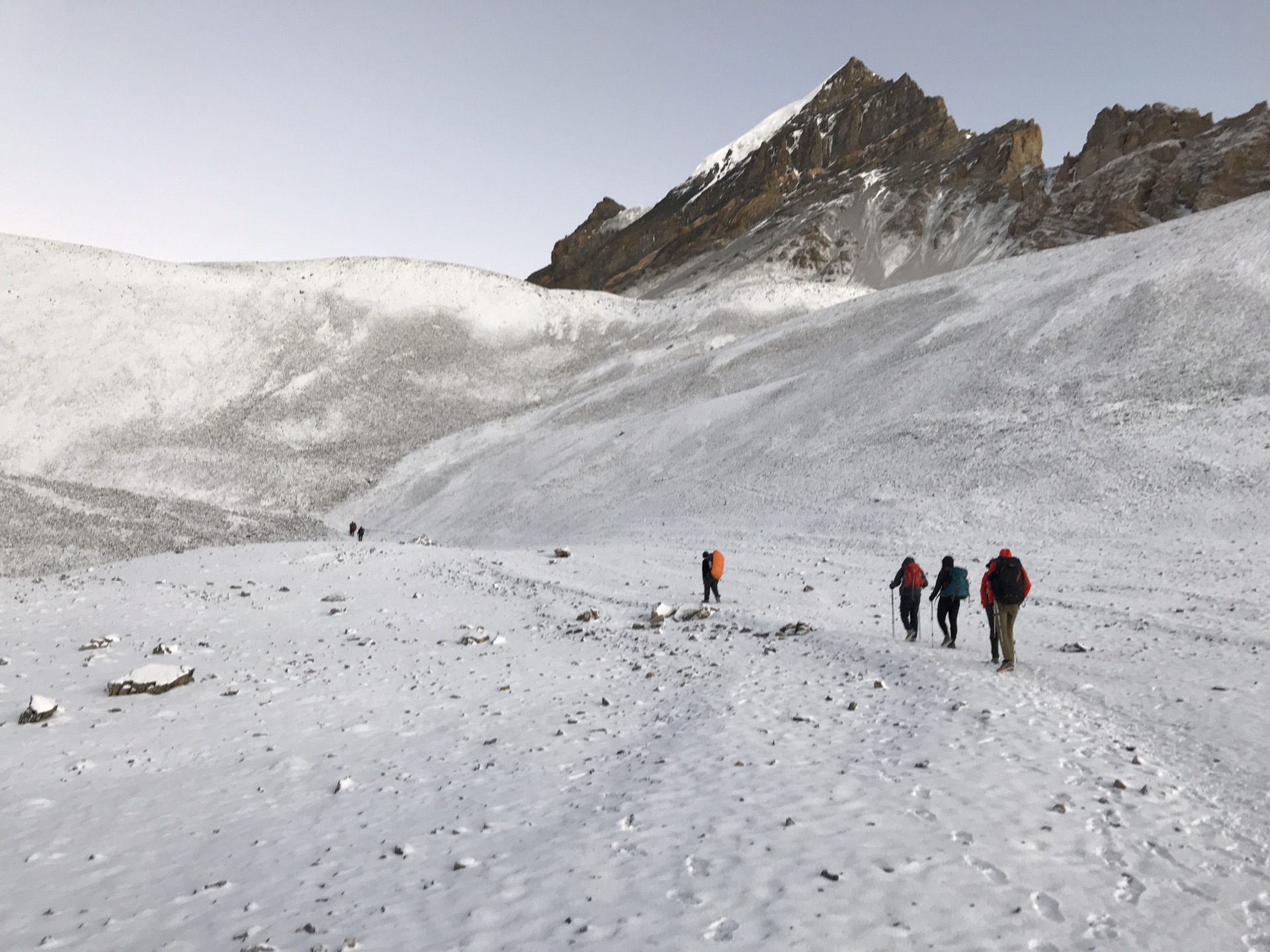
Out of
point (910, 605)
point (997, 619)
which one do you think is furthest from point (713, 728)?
point (910, 605)

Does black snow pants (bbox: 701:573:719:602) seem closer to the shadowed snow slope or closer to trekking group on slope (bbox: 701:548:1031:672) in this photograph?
trekking group on slope (bbox: 701:548:1031:672)

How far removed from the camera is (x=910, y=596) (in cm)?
1526

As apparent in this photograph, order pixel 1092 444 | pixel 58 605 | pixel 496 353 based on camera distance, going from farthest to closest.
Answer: pixel 496 353, pixel 1092 444, pixel 58 605

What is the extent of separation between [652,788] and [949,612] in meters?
9.00

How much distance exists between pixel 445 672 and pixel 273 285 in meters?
81.3

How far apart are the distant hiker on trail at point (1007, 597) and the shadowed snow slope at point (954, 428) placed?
14277mm

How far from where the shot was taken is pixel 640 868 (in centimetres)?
648

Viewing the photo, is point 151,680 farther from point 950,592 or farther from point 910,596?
point 950,592

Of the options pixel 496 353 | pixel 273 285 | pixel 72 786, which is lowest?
pixel 72 786

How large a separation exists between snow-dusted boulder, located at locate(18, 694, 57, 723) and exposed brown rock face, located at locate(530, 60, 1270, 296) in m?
136

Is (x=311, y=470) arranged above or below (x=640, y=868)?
above

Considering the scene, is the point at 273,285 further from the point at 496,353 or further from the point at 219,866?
the point at 219,866

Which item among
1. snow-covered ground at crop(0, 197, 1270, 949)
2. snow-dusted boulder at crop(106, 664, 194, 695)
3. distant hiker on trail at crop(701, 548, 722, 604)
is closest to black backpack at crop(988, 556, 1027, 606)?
snow-covered ground at crop(0, 197, 1270, 949)

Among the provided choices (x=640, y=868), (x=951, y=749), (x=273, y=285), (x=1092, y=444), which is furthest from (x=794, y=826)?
(x=273, y=285)
